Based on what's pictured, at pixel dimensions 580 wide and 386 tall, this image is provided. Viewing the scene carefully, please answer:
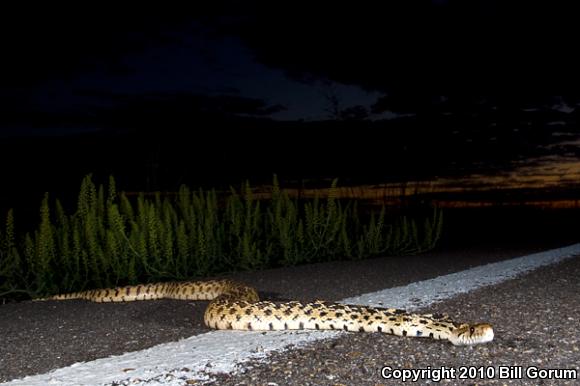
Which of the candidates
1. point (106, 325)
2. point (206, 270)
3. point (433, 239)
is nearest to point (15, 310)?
point (106, 325)

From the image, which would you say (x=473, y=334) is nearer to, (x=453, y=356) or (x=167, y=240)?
(x=453, y=356)

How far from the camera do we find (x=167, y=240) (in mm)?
10523

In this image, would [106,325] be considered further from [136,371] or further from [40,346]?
[136,371]

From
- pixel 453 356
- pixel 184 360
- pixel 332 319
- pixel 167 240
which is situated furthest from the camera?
pixel 167 240

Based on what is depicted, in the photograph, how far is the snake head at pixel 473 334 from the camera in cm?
548

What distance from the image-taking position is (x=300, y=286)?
9.21m

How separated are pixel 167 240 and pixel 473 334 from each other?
5955mm

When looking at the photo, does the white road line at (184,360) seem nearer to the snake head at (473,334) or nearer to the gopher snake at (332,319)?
the gopher snake at (332,319)

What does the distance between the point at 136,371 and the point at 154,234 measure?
5.60m

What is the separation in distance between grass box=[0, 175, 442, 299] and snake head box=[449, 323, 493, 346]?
19.1 feet

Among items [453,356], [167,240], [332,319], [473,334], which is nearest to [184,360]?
[332,319]

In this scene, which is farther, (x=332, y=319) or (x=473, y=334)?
(x=332, y=319)

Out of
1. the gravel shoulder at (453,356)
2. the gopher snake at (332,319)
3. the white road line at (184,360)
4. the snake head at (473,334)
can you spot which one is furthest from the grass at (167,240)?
the snake head at (473,334)

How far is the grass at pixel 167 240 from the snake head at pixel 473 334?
5832 millimetres
